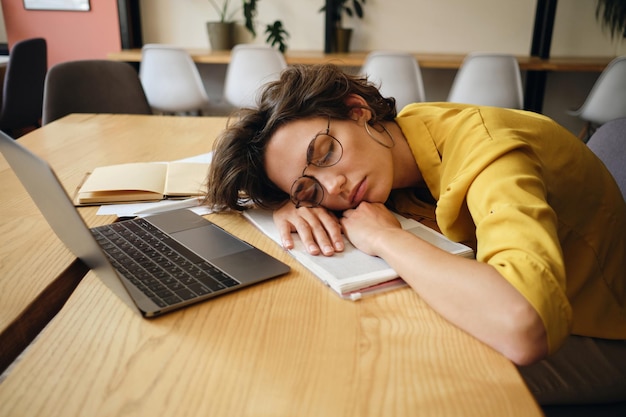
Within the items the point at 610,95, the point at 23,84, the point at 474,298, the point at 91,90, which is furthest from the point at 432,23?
the point at 474,298

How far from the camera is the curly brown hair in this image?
1066mm

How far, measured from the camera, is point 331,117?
1.05m

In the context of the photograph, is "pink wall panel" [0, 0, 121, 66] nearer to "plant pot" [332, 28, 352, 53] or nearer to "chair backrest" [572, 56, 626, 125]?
"plant pot" [332, 28, 352, 53]

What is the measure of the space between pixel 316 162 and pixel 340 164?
47mm

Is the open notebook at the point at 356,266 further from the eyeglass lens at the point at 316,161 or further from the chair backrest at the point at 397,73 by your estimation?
the chair backrest at the point at 397,73

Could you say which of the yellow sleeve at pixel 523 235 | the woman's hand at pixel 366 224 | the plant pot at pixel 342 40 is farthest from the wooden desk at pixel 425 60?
the yellow sleeve at pixel 523 235

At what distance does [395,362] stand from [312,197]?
0.49 metres

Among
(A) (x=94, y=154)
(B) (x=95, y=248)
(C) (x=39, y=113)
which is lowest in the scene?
(C) (x=39, y=113)

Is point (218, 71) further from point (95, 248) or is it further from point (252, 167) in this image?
Answer: point (95, 248)

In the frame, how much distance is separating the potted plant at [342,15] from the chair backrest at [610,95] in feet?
6.10

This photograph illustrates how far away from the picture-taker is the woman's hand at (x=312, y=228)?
0.88 m

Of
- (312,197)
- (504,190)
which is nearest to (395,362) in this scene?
(504,190)

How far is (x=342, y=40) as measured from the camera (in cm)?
420

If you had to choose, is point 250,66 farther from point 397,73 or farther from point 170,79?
point 397,73
